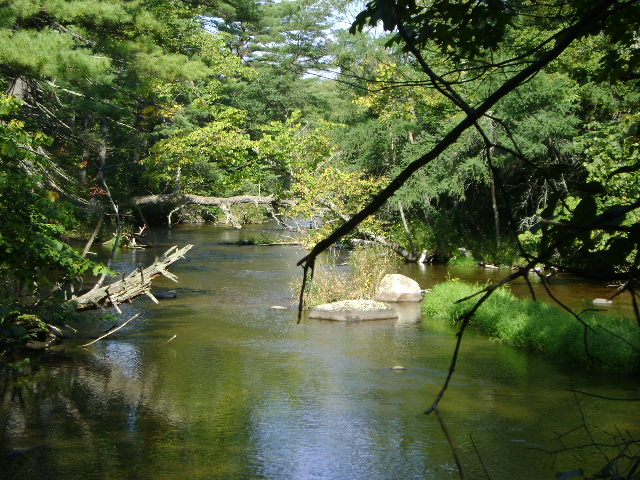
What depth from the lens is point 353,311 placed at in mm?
14820

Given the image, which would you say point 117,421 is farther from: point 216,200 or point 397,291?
point 216,200

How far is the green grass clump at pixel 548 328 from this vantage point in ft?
35.5

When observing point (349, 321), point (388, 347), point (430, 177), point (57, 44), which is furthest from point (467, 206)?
point (57, 44)

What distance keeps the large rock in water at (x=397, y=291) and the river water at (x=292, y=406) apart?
7.21 feet

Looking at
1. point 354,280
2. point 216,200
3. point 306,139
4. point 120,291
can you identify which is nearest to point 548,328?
point 354,280

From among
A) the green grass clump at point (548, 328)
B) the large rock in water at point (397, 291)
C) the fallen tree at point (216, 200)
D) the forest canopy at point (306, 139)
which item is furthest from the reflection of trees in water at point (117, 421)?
the fallen tree at point (216, 200)

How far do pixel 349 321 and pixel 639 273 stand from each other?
12827 millimetres

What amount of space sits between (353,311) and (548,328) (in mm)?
3998

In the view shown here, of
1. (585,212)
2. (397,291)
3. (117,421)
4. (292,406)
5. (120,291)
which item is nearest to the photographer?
(585,212)

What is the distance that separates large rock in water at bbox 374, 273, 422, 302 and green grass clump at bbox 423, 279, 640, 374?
3.23 ft

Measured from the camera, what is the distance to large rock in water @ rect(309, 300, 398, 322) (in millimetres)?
14766

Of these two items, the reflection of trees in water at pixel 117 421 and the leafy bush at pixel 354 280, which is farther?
the leafy bush at pixel 354 280

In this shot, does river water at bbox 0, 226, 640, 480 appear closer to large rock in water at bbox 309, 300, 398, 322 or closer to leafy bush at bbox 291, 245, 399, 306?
large rock in water at bbox 309, 300, 398, 322

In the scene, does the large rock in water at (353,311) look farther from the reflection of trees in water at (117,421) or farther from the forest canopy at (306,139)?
the reflection of trees in water at (117,421)
